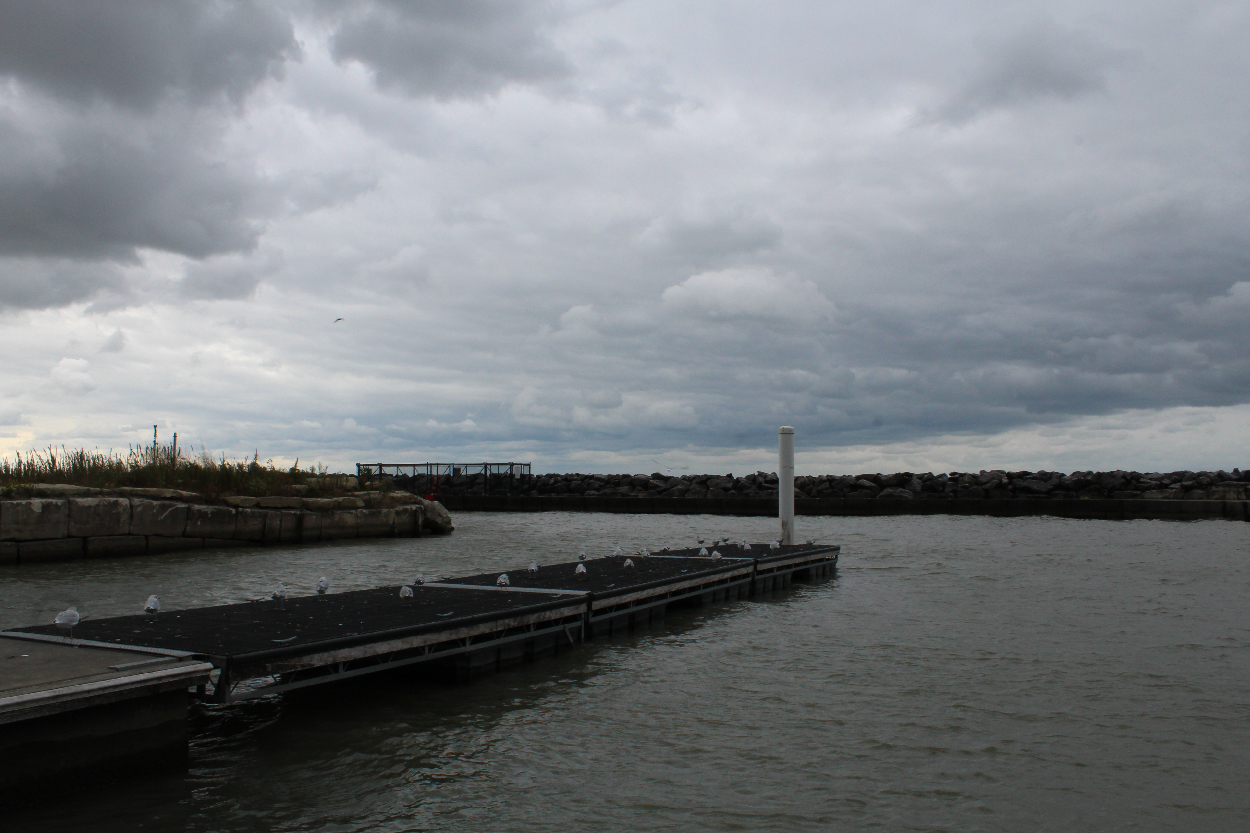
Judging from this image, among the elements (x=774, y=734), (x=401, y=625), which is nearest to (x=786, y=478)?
(x=774, y=734)

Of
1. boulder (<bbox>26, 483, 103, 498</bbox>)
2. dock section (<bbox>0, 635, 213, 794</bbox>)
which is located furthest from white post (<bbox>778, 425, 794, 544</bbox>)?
boulder (<bbox>26, 483, 103, 498</bbox>)

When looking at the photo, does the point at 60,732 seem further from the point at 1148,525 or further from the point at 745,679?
the point at 1148,525

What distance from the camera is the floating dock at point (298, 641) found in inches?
161

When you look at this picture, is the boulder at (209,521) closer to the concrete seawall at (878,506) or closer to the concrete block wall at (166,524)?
the concrete block wall at (166,524)

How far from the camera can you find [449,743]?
5.35 m

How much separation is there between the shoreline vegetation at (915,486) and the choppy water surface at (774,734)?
23657mm

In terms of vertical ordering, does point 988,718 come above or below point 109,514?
below

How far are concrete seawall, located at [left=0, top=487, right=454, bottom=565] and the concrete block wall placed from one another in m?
0.01

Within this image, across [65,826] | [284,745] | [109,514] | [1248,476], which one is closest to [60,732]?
[65,826]

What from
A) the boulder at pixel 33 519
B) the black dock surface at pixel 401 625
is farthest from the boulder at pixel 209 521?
the black dock surface at pixel 401 625

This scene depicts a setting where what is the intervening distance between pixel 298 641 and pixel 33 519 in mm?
11834

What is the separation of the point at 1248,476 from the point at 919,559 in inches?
1051

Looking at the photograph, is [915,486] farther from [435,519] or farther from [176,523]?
[176,523]

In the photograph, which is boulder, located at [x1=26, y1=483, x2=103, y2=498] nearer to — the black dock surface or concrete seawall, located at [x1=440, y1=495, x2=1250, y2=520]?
the black dock surface
